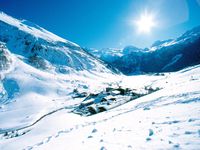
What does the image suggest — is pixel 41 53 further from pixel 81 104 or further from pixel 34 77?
pixel 81 104

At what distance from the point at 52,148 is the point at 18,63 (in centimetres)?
14801

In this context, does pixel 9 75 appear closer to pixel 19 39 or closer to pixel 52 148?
pixel 19 39

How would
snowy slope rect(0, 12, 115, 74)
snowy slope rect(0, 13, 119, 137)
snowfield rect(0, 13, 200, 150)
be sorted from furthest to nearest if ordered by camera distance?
snowy slope rect(0, 12, 115, 74) → snowy slope rect(0, 13, 119, 137) → snowfield rect(0, 13, 200, 150)

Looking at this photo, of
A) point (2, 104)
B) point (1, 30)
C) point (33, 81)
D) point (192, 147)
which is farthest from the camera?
point (1, 30)

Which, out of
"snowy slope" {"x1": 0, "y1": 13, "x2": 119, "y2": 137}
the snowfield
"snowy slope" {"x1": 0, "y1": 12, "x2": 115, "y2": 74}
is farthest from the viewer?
"snowy slope" {"x1": 0, "y1": 12, "x2": 115, "y2": 74}

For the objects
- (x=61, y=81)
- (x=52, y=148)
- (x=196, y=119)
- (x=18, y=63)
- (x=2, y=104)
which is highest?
(x=18, y=63)

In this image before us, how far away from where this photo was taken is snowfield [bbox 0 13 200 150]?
1113 cm

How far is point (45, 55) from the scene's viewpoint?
178750mm

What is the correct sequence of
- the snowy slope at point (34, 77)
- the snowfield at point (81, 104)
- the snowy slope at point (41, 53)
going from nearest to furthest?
the snowfield at point (81, 104), the snowy slope at point (34, 77), the snowy slope at point (41, 53)

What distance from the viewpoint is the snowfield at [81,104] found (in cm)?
1113

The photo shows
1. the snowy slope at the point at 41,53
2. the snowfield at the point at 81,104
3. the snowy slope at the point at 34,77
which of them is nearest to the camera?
the snowfield at the point at 81,104

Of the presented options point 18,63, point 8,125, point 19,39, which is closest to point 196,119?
point 8,125

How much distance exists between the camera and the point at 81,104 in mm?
54250

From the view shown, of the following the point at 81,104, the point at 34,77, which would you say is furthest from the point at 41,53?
the point at 81,104
